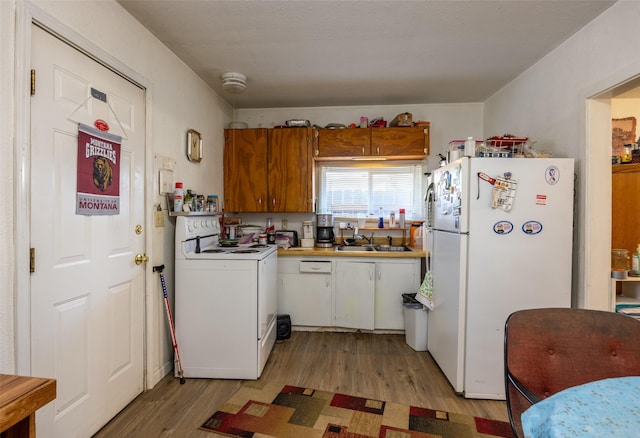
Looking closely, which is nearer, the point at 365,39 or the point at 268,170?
the point at 365,39

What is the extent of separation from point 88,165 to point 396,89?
2.71m

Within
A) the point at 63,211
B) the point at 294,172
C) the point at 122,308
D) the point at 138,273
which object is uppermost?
the point at 294,172

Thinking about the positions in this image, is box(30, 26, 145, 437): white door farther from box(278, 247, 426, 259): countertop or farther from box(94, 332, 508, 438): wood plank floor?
box(278, 247, 426, 259): countertop

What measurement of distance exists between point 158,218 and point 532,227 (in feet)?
8.55

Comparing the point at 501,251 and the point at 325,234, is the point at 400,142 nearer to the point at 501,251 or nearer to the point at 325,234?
the point at 325,234

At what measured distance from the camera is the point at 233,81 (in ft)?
8.84

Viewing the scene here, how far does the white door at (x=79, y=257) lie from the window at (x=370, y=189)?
2.13m

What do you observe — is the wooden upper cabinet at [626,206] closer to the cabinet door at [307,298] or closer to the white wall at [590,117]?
the white wall at [590,117]

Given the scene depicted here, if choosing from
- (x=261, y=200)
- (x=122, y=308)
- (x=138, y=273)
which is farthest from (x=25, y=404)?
(x=261, y=200)

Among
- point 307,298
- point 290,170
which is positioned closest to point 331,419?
point 307,298

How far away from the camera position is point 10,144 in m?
1.22

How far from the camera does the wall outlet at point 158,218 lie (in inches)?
83.5

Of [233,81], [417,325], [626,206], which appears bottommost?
[417,325]

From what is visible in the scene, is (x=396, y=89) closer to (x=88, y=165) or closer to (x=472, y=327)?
(x=472, y=327)
